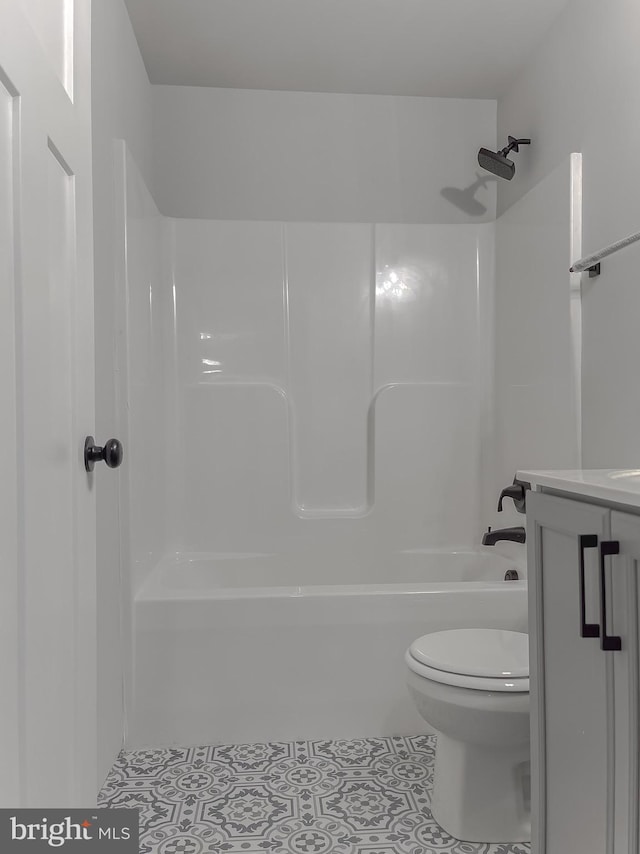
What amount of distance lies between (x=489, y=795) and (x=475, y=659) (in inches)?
13.3

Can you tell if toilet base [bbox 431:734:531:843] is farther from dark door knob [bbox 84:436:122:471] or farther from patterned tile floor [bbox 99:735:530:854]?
dark door knob [bbox 84:436:122:471]

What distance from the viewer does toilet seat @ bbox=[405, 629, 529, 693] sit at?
1.70 meters

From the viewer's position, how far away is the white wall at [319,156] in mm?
3258

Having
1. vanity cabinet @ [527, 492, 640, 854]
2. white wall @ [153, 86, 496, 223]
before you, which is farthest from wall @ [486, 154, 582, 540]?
vanity cabinet @ [527, 492, 640, 854]

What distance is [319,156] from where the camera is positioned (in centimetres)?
333

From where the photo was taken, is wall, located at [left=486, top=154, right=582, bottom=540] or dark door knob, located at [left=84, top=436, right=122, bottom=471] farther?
wall, located at [left=486, top=154, right=582, bottom=540]

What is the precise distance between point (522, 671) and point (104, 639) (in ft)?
3.78

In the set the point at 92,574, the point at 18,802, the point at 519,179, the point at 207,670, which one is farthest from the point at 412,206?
the point at 18,802

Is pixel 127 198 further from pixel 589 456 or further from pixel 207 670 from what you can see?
pixel 589 456

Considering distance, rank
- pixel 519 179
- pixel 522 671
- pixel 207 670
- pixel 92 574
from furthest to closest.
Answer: pixel 519 179 → pixel 207 670 → pixel 522 671 → pixel 92 574

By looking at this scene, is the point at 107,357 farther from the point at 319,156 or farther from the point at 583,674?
the point at 319,156

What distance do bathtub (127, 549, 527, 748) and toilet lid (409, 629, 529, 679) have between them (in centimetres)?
36

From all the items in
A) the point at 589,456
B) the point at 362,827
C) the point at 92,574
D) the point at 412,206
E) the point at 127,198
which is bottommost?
the point at 362,827

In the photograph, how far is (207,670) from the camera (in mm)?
2283
